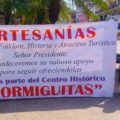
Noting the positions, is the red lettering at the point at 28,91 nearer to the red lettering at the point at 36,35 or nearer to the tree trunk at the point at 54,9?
the red lettering at the point at 36,35

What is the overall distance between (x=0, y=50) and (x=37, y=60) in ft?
2.56

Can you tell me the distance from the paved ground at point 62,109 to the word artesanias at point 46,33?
1.30 meters

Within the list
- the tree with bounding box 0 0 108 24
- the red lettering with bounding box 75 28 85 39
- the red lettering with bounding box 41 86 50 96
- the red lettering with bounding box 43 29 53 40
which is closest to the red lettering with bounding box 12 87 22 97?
the red lettering with bounding box 41 86 50 96

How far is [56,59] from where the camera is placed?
7.59m

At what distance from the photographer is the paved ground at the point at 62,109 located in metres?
6.51

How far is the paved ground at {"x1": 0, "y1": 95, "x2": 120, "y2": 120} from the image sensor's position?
651 cm

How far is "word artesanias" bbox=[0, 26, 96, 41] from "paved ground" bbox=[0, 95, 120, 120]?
1300mm

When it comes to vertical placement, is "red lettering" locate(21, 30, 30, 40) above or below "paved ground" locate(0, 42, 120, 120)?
above

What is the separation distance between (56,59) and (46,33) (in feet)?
1.90

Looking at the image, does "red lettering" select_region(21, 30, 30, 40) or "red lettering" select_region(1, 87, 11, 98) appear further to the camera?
"red lettering" select_region(1, 87, 11, 98)

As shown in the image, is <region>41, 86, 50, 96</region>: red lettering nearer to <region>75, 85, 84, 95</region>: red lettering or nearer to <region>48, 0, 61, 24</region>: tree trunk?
<region>75, 85, 84, 95</region>: red lettering

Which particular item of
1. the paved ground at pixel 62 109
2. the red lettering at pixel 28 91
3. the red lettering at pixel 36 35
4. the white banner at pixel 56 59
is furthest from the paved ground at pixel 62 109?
the red lettering at pixel 36 35

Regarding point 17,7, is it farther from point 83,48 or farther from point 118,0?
point 118,0

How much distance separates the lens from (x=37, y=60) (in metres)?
7.54
